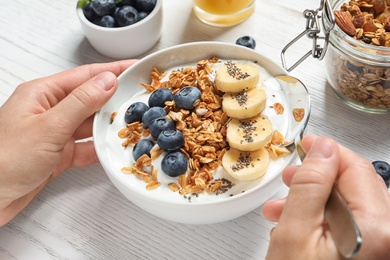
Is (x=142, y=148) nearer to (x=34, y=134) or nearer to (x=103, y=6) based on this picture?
(x=34, y=134)

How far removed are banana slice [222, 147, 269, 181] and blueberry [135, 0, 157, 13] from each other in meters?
0.47

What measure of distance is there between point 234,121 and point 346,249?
1.21 feet

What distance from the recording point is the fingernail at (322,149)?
2.13 ft

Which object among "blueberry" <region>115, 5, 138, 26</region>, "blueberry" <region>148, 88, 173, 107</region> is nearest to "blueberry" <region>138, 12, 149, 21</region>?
"blueberry" <region>115, 5, 138, 26</region>

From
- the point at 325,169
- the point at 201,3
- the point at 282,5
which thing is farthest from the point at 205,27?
the point at 325,169

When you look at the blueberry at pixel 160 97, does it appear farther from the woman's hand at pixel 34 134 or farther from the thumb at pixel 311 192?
the thumb at pixel 311 192

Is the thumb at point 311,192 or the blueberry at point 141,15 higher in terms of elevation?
the thumb at point 311,192

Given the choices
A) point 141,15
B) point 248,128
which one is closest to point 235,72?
point 248,128

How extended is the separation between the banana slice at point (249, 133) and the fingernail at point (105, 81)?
230 millimetres

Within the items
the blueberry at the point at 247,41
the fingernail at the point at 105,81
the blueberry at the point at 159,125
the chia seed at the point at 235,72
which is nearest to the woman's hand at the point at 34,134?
the fingernail at the point at 105,81

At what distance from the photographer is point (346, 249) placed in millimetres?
548

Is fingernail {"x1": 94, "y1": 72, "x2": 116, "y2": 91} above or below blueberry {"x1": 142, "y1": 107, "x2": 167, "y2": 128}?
above

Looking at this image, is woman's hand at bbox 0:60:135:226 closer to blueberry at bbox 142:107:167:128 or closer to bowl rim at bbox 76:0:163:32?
blueberry at bbox 142:107:167:128

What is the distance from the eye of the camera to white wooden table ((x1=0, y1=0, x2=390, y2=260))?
872 millimetres
